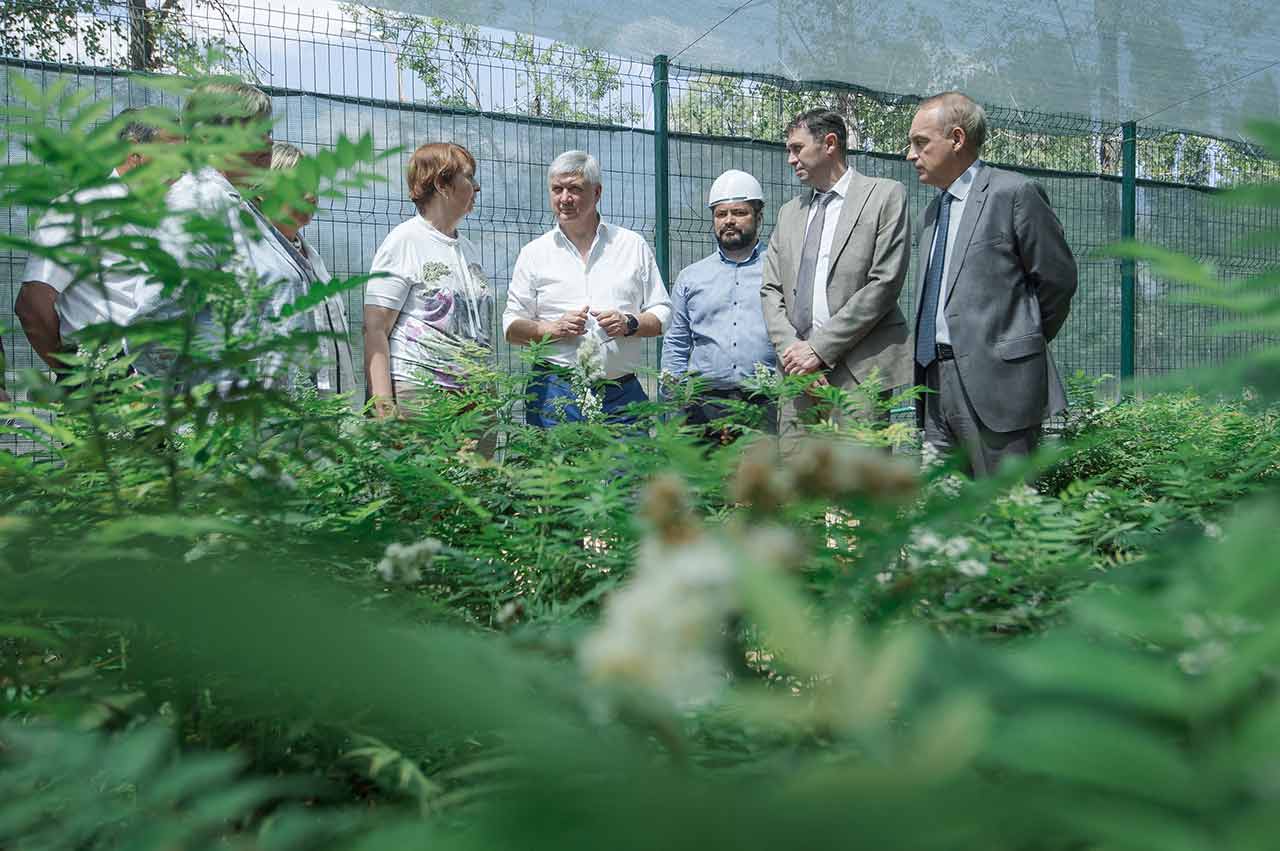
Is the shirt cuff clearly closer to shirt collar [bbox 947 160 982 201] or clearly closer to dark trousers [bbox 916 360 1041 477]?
dark trousers [bbox 916 360 1041 477]

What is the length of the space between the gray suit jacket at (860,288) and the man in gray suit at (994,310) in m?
0.26

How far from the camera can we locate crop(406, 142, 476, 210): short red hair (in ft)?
16.2

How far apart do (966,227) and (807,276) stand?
817 mm

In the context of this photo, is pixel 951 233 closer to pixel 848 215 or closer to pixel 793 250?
pixel 848 215

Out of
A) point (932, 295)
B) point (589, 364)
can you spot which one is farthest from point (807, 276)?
point (589, 364)

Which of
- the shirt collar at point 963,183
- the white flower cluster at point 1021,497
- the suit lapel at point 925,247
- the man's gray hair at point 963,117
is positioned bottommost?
the white flower cluster at point 1021,497

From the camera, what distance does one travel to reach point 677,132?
8172 millimetres

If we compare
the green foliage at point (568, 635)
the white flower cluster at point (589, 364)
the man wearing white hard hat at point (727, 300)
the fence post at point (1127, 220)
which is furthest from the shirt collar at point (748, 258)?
the fence post at point (1127, 220)

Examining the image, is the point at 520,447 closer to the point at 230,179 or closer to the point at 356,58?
the point at 230,179

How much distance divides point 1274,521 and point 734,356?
16.3ft

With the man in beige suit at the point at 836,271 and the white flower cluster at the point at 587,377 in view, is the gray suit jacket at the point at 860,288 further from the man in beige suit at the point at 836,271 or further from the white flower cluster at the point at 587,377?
the white flower cluster at the point at 587,377

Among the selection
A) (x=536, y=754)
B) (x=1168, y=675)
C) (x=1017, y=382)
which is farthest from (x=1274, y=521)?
(x=1017, y=382)

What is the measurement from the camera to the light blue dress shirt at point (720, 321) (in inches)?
217

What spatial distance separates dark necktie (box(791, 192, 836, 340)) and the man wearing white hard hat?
0.89ft
